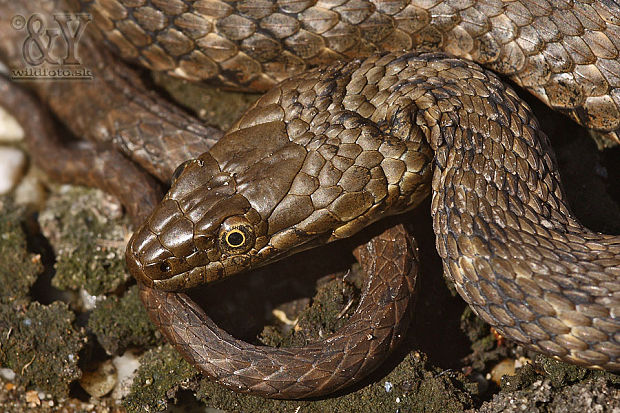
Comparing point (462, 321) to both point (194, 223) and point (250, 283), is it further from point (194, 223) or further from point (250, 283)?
point (194, 223)

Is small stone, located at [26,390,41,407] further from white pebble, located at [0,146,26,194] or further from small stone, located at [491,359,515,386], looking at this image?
small stone, located at [491,359,515,386]

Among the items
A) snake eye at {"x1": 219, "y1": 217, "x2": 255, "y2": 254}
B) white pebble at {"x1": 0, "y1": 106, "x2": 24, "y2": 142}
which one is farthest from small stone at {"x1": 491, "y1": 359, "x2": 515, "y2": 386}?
white pebble at {"x1": 0, "y1": 106, "x2": 24, "y2": 142}

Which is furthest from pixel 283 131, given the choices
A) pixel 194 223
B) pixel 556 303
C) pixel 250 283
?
pixel 556 303

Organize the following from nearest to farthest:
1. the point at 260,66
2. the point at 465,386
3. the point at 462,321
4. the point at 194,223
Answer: the point at 194,223 → the point at 465,386 → the point at 462,321 → the point at 260,66

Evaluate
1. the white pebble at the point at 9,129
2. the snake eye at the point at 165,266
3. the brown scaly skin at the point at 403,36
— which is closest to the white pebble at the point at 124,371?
the snake eye at the point at 165,266

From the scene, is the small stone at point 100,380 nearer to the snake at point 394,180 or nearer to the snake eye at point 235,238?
the snake at point 394,180

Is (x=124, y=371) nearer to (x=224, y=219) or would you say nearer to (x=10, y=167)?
(x=224, y=219)

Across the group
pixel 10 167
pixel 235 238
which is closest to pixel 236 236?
pixel 235 238
